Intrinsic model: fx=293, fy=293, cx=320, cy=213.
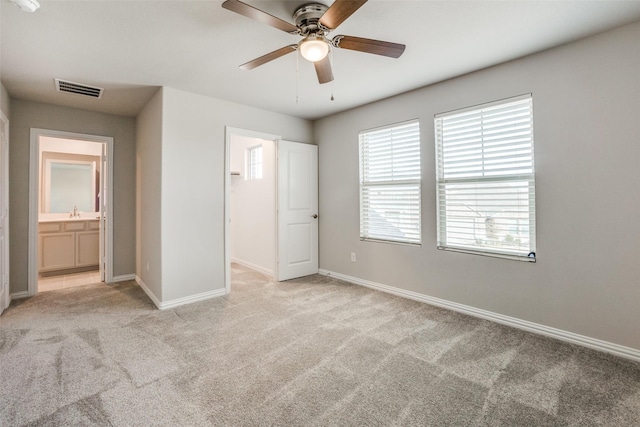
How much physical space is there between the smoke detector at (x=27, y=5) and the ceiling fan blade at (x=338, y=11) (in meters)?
1.80

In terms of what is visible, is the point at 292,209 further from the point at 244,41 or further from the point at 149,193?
the point at 244,41

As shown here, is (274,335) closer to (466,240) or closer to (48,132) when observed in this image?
(466,240)

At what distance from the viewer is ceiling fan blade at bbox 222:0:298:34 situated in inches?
61.7

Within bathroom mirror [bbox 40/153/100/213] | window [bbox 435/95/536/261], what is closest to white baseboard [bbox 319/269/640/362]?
window [bbox 435/95/536/261]

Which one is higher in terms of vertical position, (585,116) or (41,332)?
(585,116)

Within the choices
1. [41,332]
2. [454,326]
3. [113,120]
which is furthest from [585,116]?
[113,120]

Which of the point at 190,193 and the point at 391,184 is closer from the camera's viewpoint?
the point at 190,193

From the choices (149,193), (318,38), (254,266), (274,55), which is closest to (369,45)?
(318,38)

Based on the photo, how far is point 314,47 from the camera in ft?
6.38

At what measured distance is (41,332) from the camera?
2.69m

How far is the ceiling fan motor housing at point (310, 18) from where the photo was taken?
193cm

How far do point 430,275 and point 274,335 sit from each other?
189 centimetres

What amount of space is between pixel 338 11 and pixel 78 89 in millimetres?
→ 3353

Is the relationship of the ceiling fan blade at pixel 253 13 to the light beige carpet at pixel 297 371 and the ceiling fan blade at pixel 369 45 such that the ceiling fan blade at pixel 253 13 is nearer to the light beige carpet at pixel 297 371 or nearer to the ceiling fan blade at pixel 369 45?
the ceiling fan blade at pixel 369 45
